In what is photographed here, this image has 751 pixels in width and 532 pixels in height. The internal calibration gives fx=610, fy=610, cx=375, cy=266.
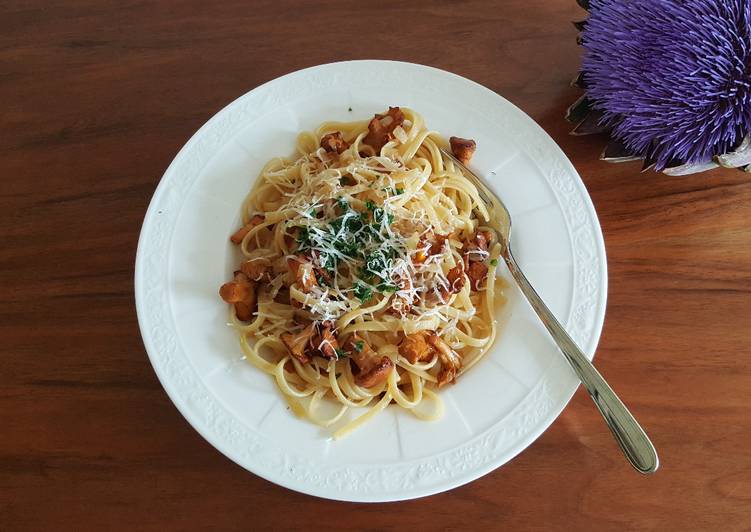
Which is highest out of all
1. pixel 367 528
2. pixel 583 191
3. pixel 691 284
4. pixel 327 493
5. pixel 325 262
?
pixel 583 191

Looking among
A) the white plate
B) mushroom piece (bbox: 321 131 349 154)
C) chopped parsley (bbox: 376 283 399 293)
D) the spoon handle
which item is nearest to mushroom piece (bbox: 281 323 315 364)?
the white plate

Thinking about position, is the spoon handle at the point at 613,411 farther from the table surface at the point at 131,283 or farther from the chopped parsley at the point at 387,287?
the chopped parsley at the point at 387,287

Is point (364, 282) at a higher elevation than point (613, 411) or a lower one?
higher

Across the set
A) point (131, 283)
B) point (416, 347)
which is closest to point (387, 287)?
point (416, 347)

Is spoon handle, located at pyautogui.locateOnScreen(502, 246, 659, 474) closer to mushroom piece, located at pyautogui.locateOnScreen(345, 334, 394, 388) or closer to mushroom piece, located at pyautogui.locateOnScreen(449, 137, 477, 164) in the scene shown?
mushroom piece, located at pyautogui.locateOnScreen(345, 334, 394, 388)

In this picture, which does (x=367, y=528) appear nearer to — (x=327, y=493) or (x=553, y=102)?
(x=327, y=493)

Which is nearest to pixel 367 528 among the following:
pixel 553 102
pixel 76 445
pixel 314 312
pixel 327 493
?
pixel 327 493

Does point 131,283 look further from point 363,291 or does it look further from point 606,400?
point 606,400
